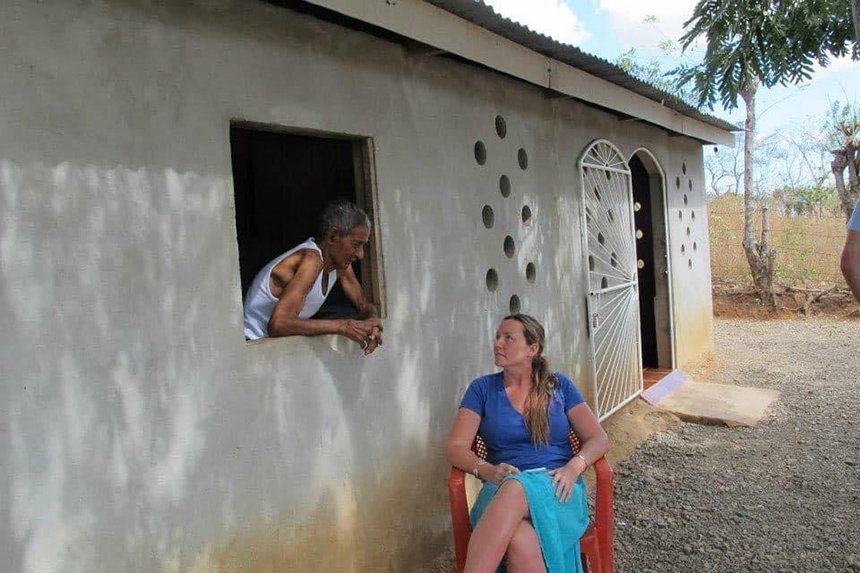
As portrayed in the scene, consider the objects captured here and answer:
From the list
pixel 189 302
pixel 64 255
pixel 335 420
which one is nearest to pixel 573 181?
pixel 335 420

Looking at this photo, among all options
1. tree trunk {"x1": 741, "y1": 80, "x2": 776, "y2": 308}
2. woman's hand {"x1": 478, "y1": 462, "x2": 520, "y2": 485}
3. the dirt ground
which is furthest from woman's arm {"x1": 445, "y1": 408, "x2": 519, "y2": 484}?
tree trunk {"x1": 741, "y1": 80, "x2": 776, "y2": 308}

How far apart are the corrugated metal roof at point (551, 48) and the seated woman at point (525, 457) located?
1535mm

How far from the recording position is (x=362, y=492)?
335cm

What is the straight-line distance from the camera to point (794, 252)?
1440cm

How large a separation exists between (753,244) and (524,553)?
38.5 feet

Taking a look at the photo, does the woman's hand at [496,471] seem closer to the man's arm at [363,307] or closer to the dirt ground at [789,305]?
the man's arm at [363,307]

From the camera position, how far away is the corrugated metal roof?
145 inches

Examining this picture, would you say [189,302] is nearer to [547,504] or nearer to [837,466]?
[547,504]

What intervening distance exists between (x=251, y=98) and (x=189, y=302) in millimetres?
833

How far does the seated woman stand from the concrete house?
0.54 m

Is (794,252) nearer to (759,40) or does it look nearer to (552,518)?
(759,40)

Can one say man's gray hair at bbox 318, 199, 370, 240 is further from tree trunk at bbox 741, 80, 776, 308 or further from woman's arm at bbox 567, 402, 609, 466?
tree trunk at bbox 741, 80, 776, 308

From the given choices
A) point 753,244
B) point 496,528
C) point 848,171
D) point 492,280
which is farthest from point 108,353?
point 753,244

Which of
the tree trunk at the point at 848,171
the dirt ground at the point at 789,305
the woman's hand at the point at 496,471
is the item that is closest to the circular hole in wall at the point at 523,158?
the woman's hand at the point at 496,471
